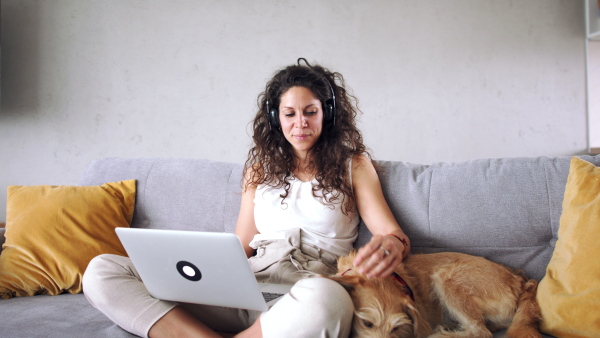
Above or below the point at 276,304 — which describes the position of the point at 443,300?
below

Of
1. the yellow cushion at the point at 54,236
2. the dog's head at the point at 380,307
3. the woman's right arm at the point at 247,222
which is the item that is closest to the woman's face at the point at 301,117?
the woman's right arm at the point at 247,222

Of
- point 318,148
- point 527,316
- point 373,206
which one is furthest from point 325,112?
point 527,316

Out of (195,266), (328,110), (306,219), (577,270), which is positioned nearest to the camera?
(195,266)

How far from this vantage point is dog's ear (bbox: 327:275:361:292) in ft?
4.25

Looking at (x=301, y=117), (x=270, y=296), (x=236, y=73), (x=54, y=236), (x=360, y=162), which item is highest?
(x=236, y=73)

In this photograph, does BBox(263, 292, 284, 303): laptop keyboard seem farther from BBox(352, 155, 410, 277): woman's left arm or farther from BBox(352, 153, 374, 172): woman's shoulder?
BBox(352, 153, 374, 172): woman's shoulder

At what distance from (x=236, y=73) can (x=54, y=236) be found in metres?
1.80

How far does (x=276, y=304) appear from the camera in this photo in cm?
128

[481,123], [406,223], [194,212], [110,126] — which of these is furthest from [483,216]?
[110,126]

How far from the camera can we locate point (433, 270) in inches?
59.9

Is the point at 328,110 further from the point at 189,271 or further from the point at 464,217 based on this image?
the point at 189,271

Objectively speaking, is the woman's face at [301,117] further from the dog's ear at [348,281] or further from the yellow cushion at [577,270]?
the yellow cushion at [577,270]

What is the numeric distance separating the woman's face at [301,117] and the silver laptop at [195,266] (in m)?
0.62

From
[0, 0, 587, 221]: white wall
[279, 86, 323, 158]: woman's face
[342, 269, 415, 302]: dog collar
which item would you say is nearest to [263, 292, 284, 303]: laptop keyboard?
[342, 269, 415, 302]: dog collar
